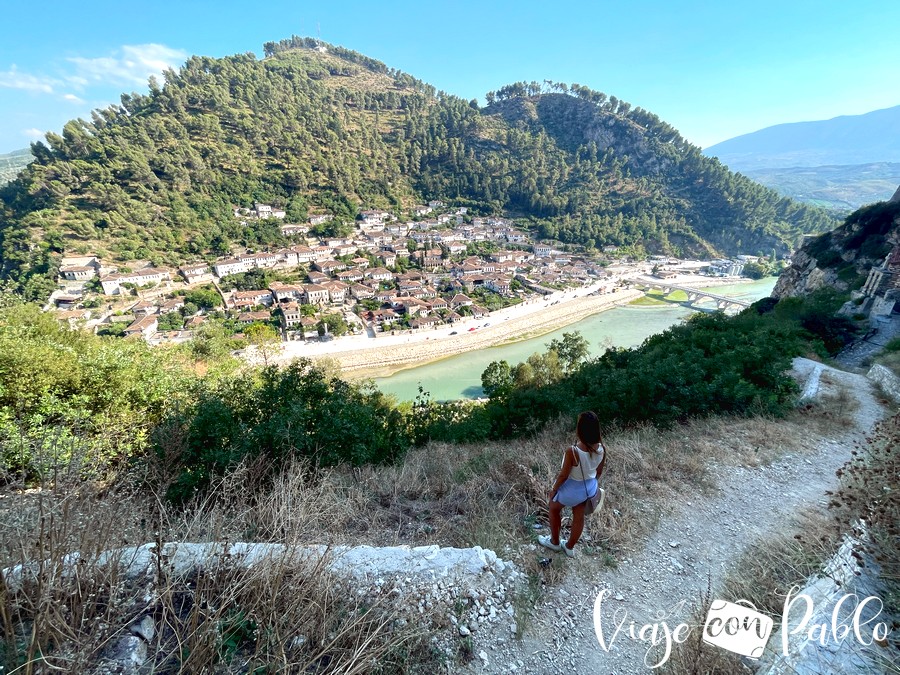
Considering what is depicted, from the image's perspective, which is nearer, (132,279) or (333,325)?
(333,325)

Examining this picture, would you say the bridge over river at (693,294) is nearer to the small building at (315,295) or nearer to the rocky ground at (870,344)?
the rocky ground at (870,344)

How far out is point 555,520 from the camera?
225 centimetres

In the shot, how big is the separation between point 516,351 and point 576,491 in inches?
734

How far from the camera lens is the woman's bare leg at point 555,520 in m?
2.18

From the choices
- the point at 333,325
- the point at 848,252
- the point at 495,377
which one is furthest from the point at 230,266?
the point at 848,252

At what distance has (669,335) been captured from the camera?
807 cm

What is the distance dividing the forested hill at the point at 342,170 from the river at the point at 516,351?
56.2 feet

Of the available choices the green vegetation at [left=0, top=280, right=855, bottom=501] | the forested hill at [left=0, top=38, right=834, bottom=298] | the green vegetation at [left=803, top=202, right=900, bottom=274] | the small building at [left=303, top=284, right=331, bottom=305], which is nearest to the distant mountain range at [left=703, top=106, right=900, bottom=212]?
the forested hill at [left=0, top=38, right=834, bottom=298]

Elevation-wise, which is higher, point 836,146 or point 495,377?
point 836,146

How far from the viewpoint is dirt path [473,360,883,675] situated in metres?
1.83

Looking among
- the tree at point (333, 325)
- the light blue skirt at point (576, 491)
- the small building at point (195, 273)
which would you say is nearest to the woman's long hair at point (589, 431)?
the light blue skirt at point (576, 491)

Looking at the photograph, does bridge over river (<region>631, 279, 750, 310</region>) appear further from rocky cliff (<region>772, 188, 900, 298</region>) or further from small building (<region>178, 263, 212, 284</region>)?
small building (<region>178, 263, 212, 284</region>)

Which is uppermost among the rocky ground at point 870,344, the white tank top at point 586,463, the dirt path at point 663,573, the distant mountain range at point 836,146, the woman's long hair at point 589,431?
the distant mountain range at point 836,146

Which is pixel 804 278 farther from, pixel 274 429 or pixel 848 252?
pixel 274 429
